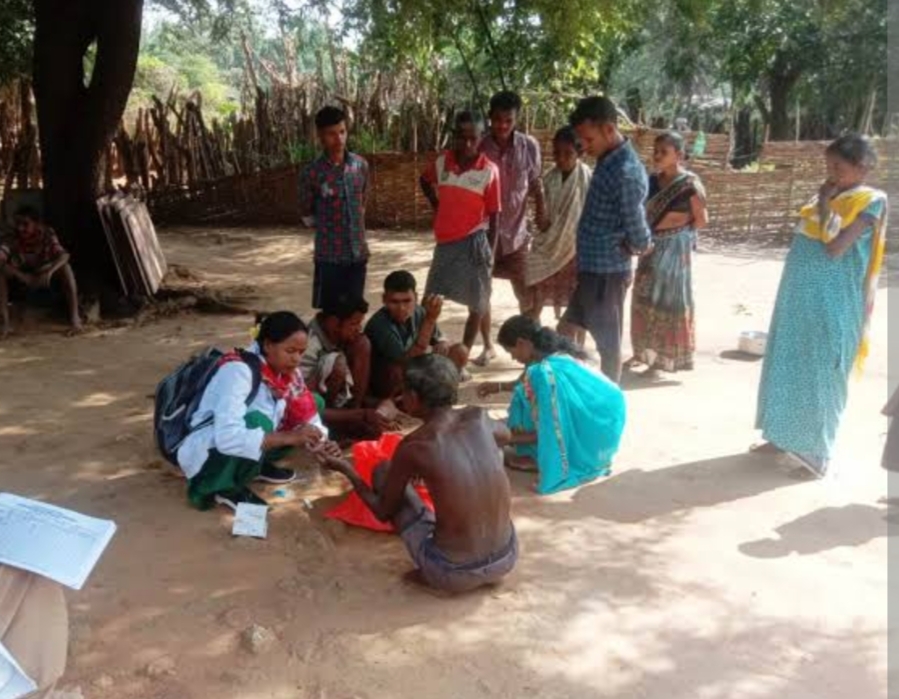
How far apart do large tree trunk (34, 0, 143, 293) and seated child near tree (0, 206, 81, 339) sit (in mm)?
545

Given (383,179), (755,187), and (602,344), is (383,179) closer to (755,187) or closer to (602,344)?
(755,187)

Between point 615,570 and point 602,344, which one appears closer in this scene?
point 615,570

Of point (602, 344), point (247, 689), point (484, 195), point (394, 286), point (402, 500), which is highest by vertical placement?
point (484, 195)

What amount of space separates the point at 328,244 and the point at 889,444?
10.7ft

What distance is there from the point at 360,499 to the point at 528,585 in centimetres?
77

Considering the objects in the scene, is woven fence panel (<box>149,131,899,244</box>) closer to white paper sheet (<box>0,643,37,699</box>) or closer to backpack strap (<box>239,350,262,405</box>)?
backpack strap (<box>239,350,262,405</box>)

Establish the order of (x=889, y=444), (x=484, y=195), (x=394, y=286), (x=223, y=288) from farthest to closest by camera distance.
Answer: (x=223, y=288) < (x=484, y=195) < (x=394, y=286) < (x=889, y=444)

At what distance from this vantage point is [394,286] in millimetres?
4484

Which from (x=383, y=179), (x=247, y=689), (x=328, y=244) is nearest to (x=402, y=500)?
(x=247, y=689)

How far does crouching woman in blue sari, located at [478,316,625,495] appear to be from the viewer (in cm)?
389

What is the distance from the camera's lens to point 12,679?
6.18ft

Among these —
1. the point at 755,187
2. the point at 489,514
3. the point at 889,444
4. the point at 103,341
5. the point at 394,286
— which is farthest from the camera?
the point at 755,187

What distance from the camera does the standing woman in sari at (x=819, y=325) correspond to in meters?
3.91

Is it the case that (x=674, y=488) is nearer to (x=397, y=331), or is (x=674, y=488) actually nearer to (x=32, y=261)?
(x=397, y=331)
